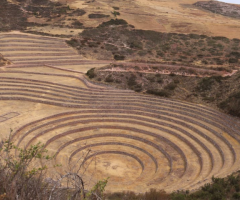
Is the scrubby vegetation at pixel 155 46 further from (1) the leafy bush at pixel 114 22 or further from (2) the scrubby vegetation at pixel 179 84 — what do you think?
(2) the scrubby vegetation at pixel 179 84

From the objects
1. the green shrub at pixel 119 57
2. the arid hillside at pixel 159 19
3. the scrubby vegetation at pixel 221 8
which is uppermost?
the scrubby vegetation at pixel 221 8

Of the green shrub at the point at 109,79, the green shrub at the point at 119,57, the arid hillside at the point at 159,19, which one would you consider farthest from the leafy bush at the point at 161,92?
the arid hillside at the point at 159,19

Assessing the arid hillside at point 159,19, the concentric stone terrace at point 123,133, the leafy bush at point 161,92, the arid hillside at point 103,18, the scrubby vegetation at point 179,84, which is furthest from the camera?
the arid hillside at point 159,19

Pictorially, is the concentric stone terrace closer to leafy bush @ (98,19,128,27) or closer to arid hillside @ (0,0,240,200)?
arid hillside @ (0,0,240,200)

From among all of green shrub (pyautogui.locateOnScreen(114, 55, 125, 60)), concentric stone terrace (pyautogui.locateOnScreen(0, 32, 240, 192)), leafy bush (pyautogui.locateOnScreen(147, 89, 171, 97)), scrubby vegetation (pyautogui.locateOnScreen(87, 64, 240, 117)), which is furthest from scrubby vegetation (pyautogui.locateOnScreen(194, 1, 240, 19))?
concentric stone terrace (pyautogui.locateOnScreen(0, 32, 240, 192))

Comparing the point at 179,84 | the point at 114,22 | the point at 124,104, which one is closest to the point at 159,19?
the point at 114,22

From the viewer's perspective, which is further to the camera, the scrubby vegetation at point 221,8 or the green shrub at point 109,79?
the scrubby vegetation at point 221,8

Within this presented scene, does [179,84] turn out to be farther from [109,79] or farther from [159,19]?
[159,19]

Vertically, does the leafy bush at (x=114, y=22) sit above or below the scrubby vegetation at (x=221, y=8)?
below

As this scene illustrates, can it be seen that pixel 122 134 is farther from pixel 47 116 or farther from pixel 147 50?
pixel 147 50
